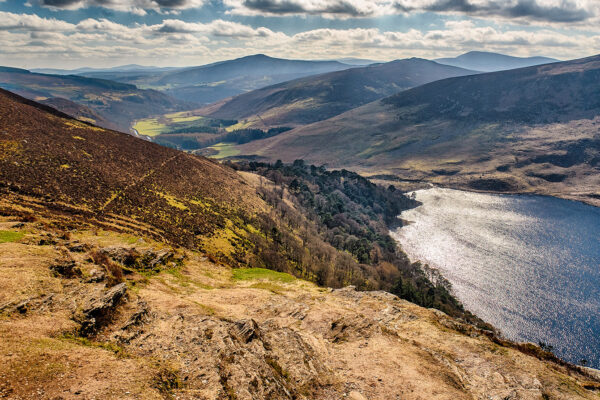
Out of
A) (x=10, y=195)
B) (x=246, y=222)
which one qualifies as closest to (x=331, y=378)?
(x=10, y=195)

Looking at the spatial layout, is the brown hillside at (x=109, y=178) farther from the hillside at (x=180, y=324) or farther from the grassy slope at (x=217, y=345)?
the grassy slope at (x=217, y=345)

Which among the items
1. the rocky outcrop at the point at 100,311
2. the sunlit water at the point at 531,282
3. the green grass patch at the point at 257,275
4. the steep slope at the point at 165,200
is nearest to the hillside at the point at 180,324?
the rocky outcrop at the point at 100,311

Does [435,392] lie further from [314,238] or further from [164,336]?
[314,238]

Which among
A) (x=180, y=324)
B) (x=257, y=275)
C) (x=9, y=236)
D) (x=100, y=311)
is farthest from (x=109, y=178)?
(x=180, y=324)

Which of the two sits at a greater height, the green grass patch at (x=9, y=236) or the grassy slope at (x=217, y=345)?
the green grass patch at (x=9, y=236)

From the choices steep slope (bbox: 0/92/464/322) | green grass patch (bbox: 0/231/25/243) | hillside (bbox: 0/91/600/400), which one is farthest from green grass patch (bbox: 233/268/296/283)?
green grass patch (bbox: 0/231/25/243)

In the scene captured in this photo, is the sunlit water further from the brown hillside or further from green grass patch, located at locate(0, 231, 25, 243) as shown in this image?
green grass patch, located at locate(0, 231, 25, 243)
